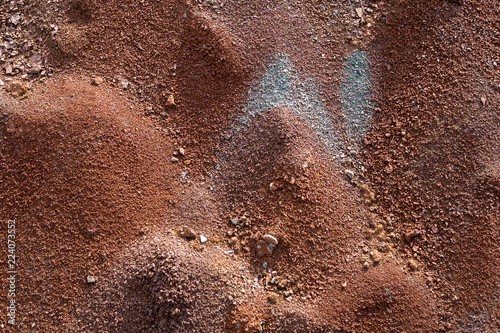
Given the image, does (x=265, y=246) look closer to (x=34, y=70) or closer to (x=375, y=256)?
(x=375, y=256)

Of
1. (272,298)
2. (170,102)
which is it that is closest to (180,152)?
(170,102)

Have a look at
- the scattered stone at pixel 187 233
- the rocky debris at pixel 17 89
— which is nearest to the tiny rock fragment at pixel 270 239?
the scattered stone at pixel 187 233

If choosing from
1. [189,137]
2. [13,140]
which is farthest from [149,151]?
[13,140]

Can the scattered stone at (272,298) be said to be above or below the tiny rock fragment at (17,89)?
below

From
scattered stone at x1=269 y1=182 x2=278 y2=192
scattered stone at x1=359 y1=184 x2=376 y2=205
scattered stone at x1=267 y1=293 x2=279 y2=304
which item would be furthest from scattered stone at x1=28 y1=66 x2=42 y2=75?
scattered stone at x1=359 y1=184 x2=376 y2=205

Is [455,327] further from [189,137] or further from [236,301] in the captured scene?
[189,137]

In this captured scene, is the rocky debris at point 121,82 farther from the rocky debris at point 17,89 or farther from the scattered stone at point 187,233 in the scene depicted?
the scattered stone at point 187,233

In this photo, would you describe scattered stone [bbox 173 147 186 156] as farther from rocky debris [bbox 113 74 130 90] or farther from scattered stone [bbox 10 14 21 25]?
scattered stone [bbox 10 14 21 25]
